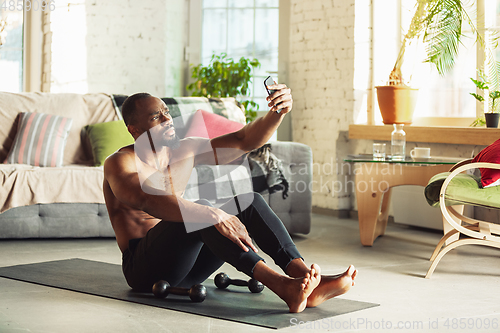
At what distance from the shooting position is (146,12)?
581 cm

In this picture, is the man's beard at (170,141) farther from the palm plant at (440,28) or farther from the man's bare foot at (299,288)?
the palm plant at (440,28)

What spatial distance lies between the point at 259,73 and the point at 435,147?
2049mm

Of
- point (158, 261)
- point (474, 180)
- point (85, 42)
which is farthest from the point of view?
point (85, 42)

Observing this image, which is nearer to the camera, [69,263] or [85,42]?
[69,263]

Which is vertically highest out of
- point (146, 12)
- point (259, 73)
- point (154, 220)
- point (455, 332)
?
A: point (146, 12)

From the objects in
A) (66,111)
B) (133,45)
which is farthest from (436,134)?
(133,45)

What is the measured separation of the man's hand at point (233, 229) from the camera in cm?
202

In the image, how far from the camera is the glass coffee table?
3.52 meters

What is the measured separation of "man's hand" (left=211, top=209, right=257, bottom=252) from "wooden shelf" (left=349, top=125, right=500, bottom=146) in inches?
95.0

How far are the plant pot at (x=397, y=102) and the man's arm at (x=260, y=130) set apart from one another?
2.27 meters

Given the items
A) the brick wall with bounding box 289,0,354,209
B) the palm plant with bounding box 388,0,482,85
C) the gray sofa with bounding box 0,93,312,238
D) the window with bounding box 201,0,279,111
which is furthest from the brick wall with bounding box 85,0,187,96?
the palm plant with bounding box 388,0,482,85

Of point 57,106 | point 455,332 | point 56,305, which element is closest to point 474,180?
point 455,332

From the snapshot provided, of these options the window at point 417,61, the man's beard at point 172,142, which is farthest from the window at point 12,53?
the man's beard at point 172,142

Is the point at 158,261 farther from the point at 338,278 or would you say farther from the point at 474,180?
the point at 474,180
